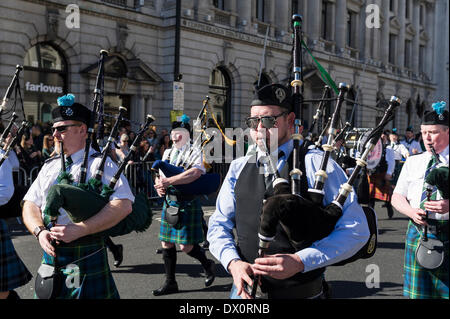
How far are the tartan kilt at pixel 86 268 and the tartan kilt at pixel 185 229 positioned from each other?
235 cm

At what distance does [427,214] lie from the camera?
3.57 metres

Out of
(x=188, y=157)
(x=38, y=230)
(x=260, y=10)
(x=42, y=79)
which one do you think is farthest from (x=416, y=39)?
(x=38, y=230)

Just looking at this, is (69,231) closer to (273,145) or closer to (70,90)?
(273,145)

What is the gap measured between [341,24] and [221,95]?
42.3 ft

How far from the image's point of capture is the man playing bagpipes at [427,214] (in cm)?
349

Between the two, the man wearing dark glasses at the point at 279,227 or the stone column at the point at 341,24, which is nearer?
the man wearing dark glasses at the point at 279,227

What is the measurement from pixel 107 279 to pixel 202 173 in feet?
8.48

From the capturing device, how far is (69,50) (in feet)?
50.0

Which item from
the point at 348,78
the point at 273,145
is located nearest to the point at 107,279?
the point at 273,145

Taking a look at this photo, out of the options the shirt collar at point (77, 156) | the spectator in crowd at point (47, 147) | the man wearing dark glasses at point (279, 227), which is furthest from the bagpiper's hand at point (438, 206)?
the spectator in crowd at point (47, 147)

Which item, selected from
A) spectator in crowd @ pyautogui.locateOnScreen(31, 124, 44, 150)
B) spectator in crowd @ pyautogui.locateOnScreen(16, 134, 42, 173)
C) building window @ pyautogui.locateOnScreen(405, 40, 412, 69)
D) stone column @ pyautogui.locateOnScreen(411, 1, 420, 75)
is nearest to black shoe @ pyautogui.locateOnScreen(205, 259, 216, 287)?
spectator in crowd @ pyautogui.locateOnScreen(16, 134, 42, 173)

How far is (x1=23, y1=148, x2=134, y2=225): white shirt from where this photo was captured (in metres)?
2.98

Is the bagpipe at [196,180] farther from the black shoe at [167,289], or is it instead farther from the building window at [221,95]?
the building window at [221,95]
